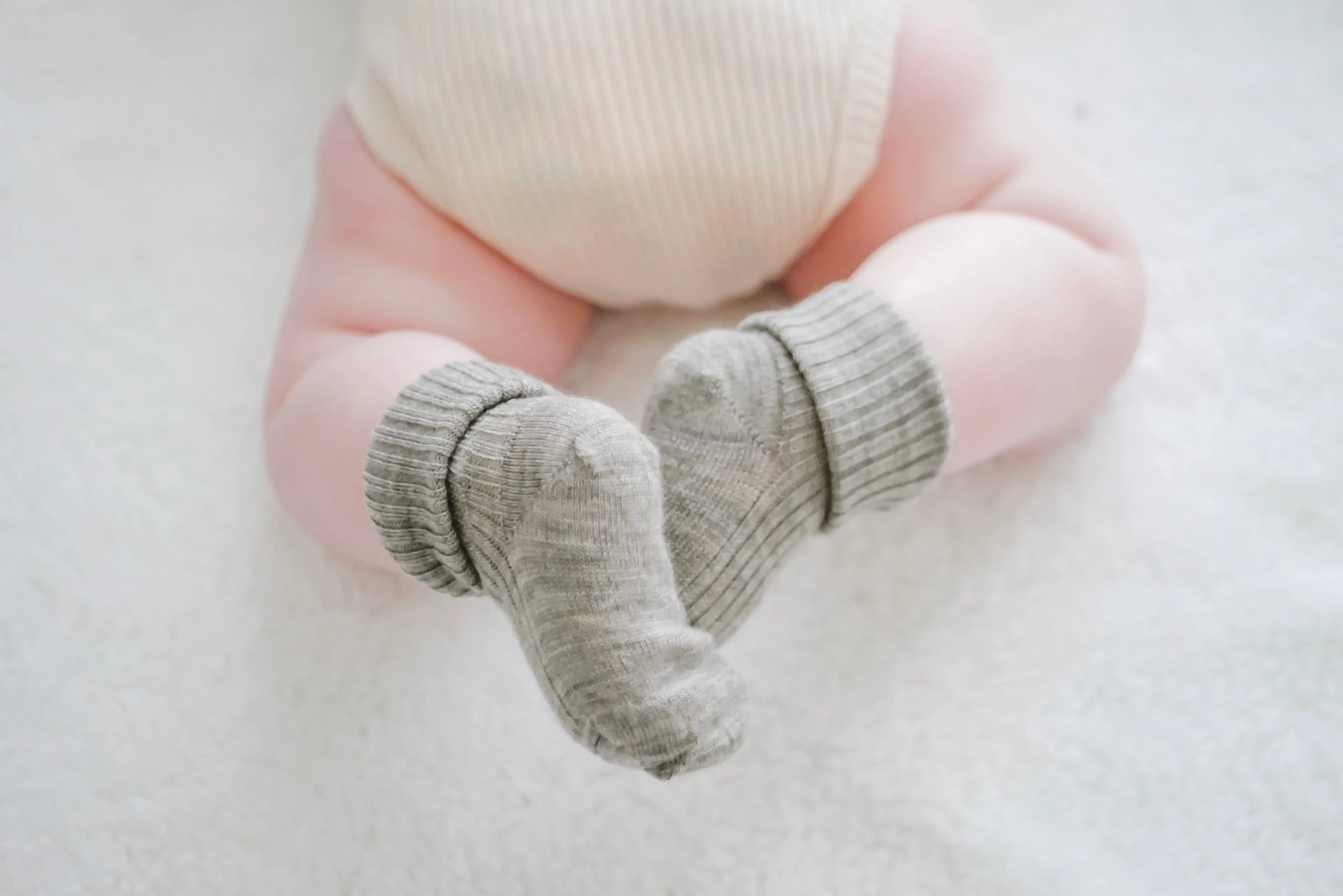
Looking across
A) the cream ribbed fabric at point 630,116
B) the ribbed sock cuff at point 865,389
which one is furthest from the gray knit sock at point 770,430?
the cream ribbed fabric at point 630,116

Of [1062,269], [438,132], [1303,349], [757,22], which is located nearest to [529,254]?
[438,132]

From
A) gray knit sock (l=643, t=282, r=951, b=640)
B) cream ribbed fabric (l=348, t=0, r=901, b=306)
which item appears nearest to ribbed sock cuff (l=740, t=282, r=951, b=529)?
gray knit sock (l=643, t=282, r=951, b=640)

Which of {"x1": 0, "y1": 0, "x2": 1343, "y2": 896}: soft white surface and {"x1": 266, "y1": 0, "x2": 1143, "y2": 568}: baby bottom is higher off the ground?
{"x1": 266, "y1": 0, "x2": 1143, "y2": 568}: baby bottom

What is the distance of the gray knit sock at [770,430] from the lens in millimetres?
479

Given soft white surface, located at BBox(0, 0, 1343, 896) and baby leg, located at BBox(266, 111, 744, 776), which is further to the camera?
soft white surface, located at BBox(0, 0, 1343, 896)

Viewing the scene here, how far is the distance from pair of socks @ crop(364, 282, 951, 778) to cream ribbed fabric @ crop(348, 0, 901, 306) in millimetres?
98

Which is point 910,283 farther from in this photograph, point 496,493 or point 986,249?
point 496,493

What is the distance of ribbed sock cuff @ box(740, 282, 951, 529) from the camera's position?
18.8 inches

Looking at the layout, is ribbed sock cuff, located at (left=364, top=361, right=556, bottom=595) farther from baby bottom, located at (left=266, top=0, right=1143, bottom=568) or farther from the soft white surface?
the soft white surface

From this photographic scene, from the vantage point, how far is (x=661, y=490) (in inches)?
17.8

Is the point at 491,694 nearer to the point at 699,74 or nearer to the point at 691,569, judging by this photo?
the point at 691,569

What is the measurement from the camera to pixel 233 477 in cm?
70

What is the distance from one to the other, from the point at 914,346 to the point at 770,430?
0.08m

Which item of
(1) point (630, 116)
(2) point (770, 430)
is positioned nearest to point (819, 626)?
(2) point (770, 430)
